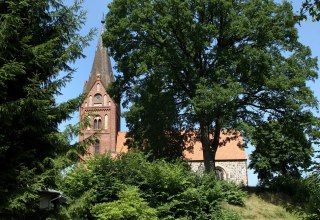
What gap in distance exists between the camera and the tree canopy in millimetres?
22547

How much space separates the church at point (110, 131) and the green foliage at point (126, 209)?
1162 inches

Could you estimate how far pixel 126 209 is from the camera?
44.6 feet

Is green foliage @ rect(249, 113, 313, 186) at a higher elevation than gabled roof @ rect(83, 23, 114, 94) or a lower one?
lower

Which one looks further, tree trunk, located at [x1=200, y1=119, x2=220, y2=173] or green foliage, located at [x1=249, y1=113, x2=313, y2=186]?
green foliage, located at [x1=249, y1=113, x2=313, y2=186]

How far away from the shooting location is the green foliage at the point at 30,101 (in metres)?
7.93

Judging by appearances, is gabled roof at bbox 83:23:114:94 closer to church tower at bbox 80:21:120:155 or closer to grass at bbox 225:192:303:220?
church tower at bbox 80:21:120:155

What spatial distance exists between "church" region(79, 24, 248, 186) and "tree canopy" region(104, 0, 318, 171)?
20129 mm

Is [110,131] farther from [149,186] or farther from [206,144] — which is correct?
[149,186]

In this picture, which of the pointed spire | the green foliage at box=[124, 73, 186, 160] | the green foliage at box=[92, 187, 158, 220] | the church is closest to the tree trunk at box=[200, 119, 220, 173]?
the green foliage at box=[124, 73, 186, 160]

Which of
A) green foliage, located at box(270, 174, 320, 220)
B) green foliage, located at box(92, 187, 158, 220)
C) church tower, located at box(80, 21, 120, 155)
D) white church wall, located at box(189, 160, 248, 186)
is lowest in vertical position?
green foliage, located at box(92, 187, 158, 220)

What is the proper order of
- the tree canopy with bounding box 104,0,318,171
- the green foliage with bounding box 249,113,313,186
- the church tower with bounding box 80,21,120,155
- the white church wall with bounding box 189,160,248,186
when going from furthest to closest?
the church tower with bounding box 80,21,120,155 < the white church wall with bounding box 189,160,248,186 < the green foliage with bounding box 249,113,313,186 < the tree canopy with bounding box 104,0,318,171

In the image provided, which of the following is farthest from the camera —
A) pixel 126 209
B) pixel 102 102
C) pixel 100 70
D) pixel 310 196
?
pixel 100 70

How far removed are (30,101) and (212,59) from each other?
1742 centimetres

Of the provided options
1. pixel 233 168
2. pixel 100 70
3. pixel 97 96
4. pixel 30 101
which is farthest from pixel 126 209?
pixel 100 70
